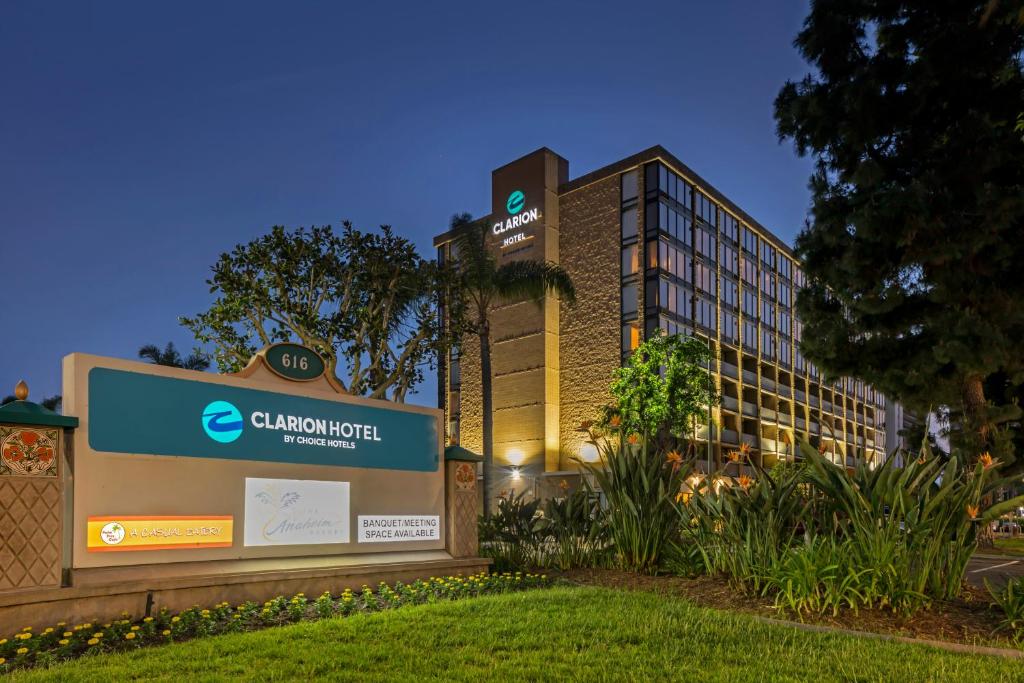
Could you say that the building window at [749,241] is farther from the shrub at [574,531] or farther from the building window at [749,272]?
the shrub at [574,531]

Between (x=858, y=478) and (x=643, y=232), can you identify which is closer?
(x=858, y=478)

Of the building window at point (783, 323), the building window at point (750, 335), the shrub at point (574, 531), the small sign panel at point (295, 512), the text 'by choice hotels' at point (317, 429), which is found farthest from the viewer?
the building window at point (783, 323)

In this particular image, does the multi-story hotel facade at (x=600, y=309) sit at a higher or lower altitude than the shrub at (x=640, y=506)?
higher

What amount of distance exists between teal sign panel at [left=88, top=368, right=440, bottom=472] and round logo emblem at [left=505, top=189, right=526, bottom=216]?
147 feet

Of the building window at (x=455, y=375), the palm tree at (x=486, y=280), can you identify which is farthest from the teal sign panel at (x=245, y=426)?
the building window at (x=455, y=375)

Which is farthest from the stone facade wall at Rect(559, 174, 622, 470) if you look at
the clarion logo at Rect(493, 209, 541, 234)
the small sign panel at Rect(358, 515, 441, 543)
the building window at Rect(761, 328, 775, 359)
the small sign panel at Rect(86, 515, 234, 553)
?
the small sign panel at Rect(86, 515, 234, 553)

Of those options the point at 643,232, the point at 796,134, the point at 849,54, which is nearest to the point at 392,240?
the point at 796,134

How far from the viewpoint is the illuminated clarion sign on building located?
5553 centimetres

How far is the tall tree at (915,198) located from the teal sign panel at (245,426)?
40.2ft

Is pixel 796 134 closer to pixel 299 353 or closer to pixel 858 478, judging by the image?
pixel 858 478

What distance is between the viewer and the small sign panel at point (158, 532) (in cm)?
850

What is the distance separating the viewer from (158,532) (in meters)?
9.05

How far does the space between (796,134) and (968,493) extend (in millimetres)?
14677

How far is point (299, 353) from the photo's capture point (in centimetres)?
1119
